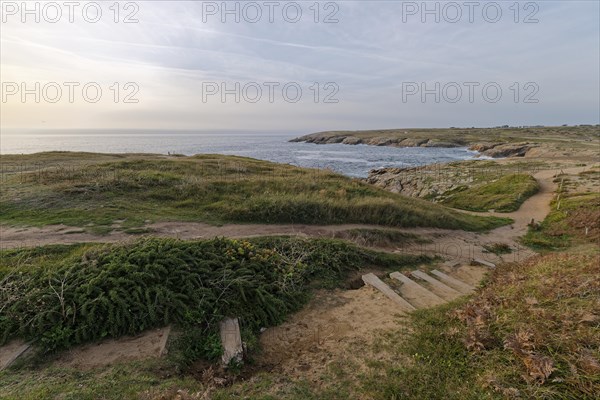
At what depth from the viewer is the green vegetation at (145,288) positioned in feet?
20.6

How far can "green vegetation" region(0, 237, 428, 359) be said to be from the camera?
6.29 metres

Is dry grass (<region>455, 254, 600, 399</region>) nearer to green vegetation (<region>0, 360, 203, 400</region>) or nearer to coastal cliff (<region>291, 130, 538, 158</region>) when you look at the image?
green vegetation (<region>0, 360, 203, 400</region>)

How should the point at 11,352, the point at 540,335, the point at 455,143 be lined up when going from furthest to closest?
1. the point at 455,143
2. the point at 11,352
3. the point at 540,335

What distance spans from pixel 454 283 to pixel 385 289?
2.84 metres

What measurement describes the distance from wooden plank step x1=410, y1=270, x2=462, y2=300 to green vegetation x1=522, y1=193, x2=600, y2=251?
31.2 ft

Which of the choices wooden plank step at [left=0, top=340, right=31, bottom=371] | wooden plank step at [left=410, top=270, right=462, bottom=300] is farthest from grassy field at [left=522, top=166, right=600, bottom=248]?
wooden plank step at [left=0, top=340, right=31, bottom=371]

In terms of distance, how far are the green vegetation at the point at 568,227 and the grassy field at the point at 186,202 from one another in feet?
8.13

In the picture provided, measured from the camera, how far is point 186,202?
1593 cm

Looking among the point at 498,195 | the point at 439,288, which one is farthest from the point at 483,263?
the point at 498,195

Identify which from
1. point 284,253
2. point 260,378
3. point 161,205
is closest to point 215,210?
point 161,205

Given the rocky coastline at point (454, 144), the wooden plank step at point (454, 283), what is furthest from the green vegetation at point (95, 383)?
the rocky coastline at point (454, 144)

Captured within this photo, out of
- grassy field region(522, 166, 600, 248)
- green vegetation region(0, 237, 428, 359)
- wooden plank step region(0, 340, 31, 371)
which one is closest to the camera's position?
wooden plank step region(0, 340, 31, 371)

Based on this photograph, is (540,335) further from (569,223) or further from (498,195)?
(498,195)

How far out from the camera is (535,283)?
771 centimetres
